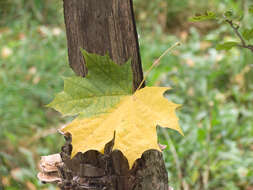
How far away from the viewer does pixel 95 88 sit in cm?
84

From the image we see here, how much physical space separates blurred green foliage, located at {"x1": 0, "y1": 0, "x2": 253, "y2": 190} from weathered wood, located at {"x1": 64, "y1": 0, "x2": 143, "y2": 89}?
2.98ft

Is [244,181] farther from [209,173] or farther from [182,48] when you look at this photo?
[182,48]

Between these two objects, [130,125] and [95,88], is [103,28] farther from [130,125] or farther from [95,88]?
[130,125]

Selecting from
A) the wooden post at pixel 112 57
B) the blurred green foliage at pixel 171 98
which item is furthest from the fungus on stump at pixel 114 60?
the blurred green foliage at pixel 171 98

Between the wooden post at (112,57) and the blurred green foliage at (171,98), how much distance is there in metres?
0.91

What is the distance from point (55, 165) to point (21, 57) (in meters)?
2.40

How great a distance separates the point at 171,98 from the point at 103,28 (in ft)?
6.79

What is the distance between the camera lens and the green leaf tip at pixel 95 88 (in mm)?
819

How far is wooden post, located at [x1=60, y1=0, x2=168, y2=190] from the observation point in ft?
2.70

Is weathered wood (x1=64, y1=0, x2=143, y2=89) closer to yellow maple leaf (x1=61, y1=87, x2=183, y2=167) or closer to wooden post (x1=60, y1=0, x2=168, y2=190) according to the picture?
wooden post (x1=60, y1=0, x2=168, y2=190)

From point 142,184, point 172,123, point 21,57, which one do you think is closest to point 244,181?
point 142,184

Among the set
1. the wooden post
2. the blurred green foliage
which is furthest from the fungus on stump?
the blurred green foliage

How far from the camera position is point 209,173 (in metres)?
2.28

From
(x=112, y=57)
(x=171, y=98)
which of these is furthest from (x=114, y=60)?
(x=171, y=98)
